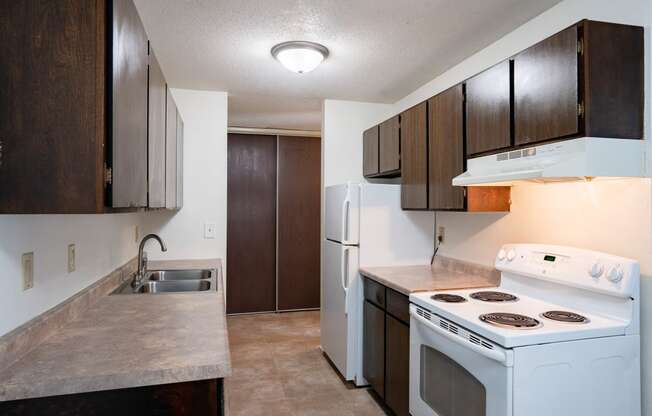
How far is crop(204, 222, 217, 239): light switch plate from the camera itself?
3.48m

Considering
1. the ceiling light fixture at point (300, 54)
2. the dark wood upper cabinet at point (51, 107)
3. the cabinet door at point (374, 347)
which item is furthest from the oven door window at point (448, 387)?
the ceiling light fixture at point (300, 54)

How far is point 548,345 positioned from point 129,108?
1.64 metres

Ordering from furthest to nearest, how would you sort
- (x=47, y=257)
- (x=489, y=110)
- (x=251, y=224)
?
(x=251, y=224) → (x=489, y=110) → (x=47, y=257)

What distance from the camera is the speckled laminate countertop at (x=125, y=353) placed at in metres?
1.08

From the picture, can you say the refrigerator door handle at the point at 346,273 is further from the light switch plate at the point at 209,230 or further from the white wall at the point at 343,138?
the light switch plate at the point at 209,230

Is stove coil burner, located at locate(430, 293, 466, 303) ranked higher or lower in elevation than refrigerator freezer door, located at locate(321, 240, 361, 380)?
higher

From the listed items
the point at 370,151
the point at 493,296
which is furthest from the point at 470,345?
the point at 370,151

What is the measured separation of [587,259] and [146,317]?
1.90 metres

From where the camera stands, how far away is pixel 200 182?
3480 mm

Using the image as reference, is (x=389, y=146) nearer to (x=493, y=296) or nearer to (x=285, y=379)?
(x=493, y=296)

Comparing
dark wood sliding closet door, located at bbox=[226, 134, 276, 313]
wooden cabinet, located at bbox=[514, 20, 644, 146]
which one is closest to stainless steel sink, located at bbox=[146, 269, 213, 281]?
dark wood sliding closet door, located at bbox=[226, 134, 276, 313]

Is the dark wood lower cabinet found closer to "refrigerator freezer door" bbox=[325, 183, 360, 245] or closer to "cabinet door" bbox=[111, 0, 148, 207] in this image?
"cabinet door" bbox=[111, 0, 148, 207]

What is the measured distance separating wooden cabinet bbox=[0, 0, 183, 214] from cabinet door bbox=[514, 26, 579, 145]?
1.59 m

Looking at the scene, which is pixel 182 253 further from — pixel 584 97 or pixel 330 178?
pixel 584 97
